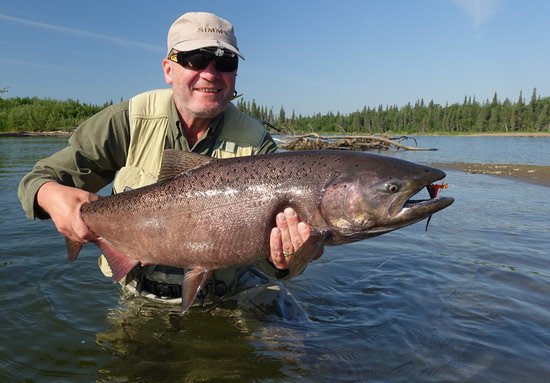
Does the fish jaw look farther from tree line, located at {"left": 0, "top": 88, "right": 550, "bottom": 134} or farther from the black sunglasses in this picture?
tree line, located at {"left": 0, "top": 88, "right": 550, "bottom": 134}

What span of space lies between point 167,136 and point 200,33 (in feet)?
3.14

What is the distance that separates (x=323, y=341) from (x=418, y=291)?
6.50 feet

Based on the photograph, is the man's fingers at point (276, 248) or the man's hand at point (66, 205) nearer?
→ the man's fingers at point (276, 248)

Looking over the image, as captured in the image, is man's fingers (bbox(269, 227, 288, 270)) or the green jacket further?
the green jacket

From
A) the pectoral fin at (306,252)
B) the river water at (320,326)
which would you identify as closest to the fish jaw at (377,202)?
the pectoral fin at (306,252)

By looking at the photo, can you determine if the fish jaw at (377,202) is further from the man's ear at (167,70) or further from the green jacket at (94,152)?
the man's ear at (167,70)

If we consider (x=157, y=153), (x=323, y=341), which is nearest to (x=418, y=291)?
(x=323, y=341)

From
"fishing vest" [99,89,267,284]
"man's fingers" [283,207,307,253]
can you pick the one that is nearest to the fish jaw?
"man's fingers" [283,207,307,253]

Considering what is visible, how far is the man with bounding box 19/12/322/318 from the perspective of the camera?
3729 mm

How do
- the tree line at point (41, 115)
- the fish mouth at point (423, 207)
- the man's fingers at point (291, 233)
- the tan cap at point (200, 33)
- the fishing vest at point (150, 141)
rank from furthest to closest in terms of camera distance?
1. the tree line at point (41, 115)
2. the fishing vest at point (150, 141)
3. the tan cap at point (200, 33)
4. the man's fingers at point (291, 233)
5. the fish mouth at point (423, 207)

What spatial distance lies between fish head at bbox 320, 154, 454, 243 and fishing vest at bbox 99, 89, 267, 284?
141 cm

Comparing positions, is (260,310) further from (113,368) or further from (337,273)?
(337,273)

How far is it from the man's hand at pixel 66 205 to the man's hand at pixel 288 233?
1478 mm

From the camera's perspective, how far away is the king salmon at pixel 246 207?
2936mm
